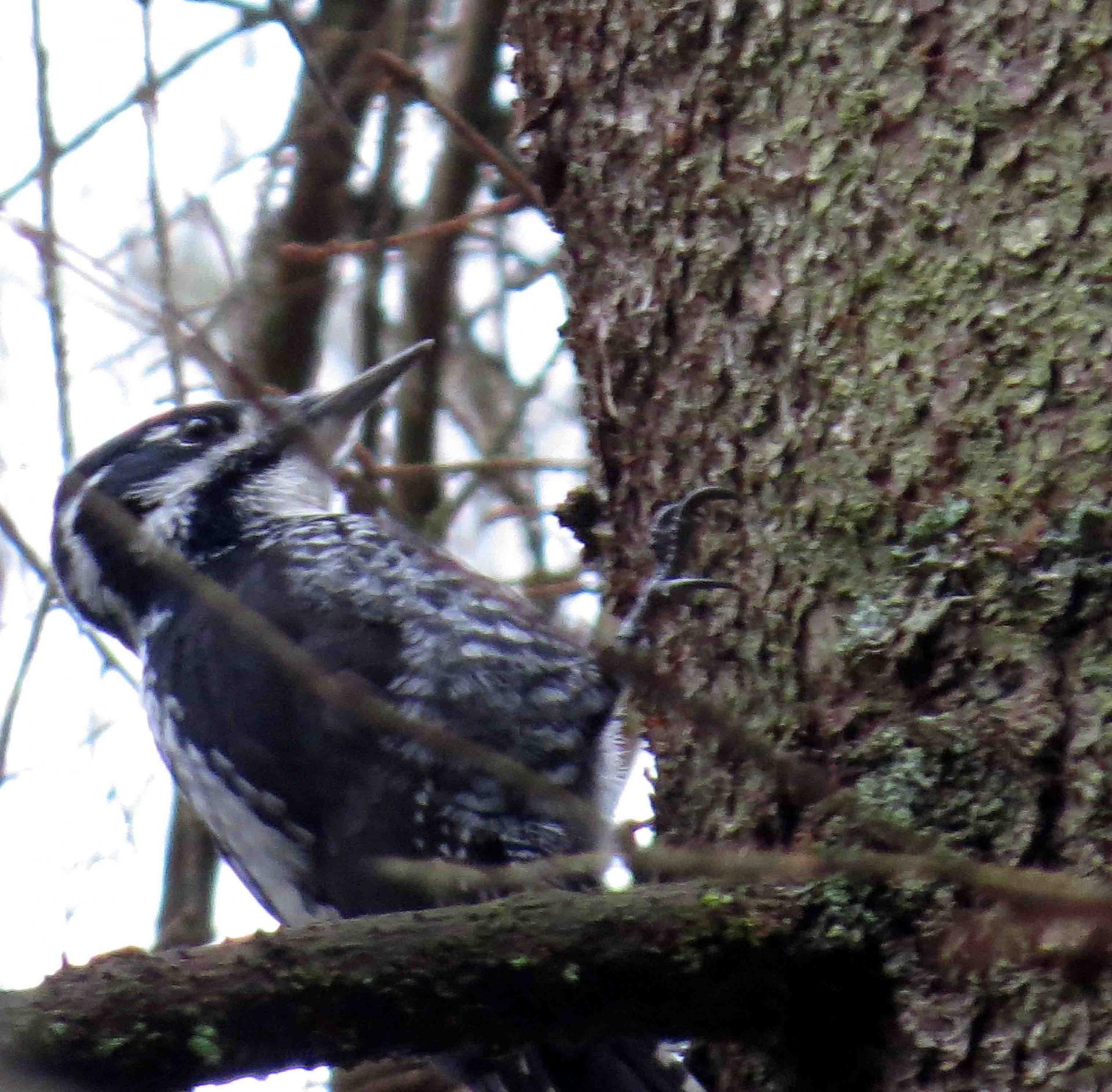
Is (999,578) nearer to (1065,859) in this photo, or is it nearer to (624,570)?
(1065,859)

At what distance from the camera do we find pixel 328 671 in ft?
9.45

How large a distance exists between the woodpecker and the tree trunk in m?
0.19

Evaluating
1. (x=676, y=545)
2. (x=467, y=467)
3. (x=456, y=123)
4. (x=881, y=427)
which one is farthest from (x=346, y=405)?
(x=881, y=427)

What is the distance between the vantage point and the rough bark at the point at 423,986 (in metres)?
1.70

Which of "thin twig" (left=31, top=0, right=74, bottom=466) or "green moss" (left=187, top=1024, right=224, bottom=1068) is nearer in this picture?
"green moss" (left=187, top=1024, right=224, bottom=1068)

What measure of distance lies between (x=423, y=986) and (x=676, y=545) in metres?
0.92

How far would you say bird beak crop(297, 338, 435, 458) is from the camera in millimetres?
3498

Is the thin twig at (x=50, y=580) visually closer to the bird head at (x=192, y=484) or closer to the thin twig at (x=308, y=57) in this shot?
the bird head at (x=192, y=484)

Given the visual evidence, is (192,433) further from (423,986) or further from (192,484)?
(423,986)

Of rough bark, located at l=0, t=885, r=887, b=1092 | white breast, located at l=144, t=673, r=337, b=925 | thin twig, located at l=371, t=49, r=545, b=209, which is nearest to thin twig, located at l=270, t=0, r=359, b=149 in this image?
thin twig, located at l=371, t=49, r=545, b=209

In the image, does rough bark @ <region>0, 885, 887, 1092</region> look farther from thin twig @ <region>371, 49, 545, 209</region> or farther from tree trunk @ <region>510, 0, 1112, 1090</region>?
thin twig @ <region>371, 49, 545, 209</region>

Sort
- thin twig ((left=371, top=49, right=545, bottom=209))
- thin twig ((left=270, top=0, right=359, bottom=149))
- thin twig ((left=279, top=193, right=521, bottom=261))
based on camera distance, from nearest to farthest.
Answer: thin twig ((left=270, top=0, right=359, bottom=149)) < thin twig ((left=371, top=49, right=545, bottom=209)) < thin twig ((left=279, top=193, right=521, bottom=261))

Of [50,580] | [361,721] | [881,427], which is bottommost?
[361,721]

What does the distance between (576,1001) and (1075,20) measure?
1.35m
